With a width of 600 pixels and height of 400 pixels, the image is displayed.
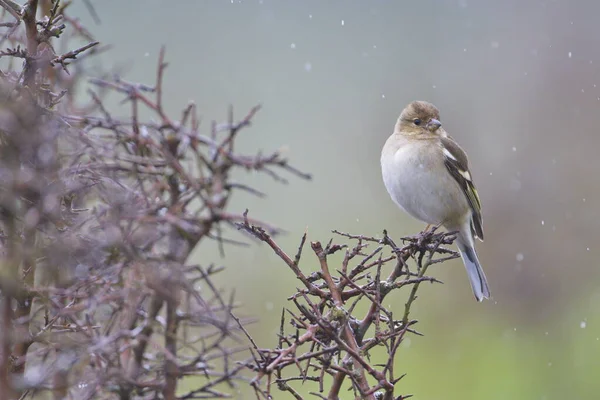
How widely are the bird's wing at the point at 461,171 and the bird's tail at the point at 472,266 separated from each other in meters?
0.07

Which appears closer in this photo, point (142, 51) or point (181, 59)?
point (142, 51)

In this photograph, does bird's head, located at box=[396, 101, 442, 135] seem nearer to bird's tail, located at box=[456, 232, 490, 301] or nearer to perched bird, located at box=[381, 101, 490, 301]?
perched bird, located at box=[381, 101, 490, 301]

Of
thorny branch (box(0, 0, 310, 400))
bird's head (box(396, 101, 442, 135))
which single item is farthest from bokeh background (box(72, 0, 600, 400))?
thorny branch (box(0, 0, 310, 400))

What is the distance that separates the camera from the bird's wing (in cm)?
383

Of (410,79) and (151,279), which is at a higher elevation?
(410,79)

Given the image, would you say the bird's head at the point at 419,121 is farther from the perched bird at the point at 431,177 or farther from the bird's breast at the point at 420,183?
the bird's breast at the point at 420,183

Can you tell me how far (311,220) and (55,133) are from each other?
695cm

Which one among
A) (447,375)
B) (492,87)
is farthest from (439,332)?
(492,87)

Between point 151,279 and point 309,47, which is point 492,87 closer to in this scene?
point 309,47

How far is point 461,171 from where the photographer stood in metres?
3.87

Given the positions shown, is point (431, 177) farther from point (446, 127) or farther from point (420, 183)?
point (446, 127)

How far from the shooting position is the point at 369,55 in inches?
401

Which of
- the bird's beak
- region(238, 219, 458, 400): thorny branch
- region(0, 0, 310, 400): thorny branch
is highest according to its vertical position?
the bird's beak

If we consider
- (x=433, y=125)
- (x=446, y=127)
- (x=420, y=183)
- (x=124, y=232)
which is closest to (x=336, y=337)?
(x=124, y=232)
